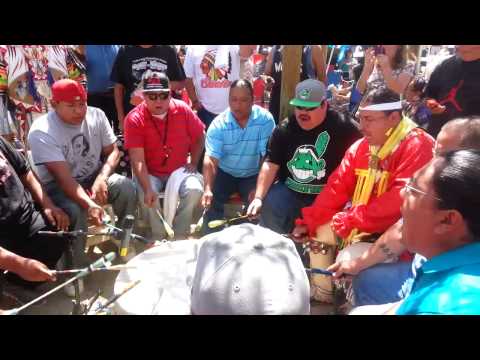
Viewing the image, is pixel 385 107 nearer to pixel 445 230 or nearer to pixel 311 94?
pixel 311 94

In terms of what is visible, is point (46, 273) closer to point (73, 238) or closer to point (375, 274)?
point (73, 238)

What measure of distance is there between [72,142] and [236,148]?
1.46 meters

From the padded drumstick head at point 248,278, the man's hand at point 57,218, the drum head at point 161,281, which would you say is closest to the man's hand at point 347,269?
the padded drumstick head at point 248,278

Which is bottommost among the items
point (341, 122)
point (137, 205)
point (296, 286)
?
point (137, 205)

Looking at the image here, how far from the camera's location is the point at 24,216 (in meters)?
3.30

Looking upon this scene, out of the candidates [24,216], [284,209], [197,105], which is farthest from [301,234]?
[197,105]

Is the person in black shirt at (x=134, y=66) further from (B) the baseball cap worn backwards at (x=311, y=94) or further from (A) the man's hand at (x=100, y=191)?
(B) the baseball cap worn backwards at (x=311, y=94)

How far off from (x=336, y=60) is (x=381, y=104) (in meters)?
4.34

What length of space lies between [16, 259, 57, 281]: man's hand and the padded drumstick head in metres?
1.11

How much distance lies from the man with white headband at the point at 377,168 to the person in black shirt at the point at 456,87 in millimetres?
1071

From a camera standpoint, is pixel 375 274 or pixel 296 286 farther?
pixel 375 274

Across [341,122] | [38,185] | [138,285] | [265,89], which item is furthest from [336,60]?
[138,285]

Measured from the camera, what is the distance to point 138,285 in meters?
2.49

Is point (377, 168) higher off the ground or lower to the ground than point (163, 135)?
higher
